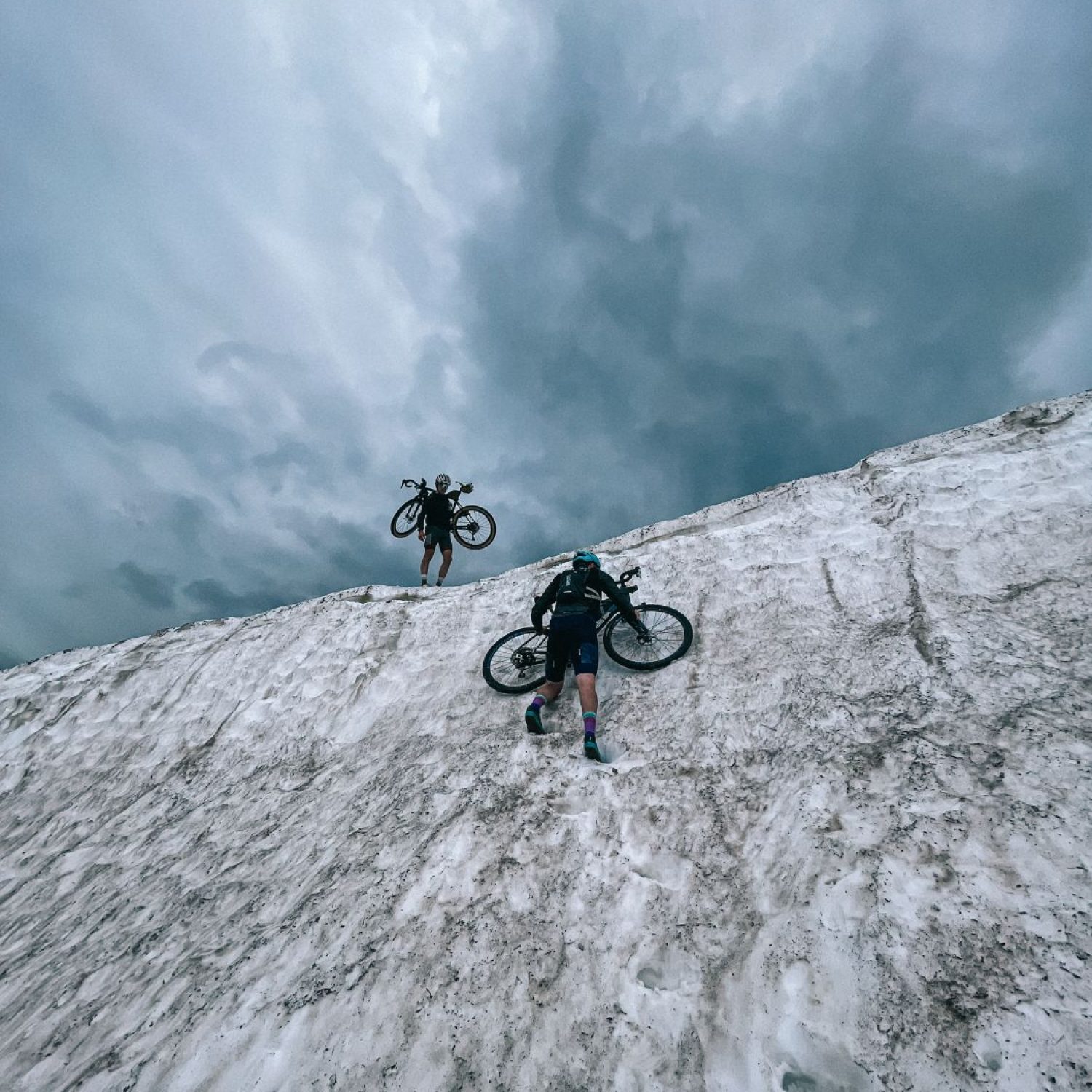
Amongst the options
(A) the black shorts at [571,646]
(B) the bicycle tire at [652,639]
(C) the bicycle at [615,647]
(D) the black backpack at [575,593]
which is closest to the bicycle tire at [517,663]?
(C) the bicycle at [615,647]

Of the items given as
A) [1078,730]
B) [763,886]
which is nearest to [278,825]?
[763,886]

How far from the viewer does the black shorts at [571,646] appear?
298 inches

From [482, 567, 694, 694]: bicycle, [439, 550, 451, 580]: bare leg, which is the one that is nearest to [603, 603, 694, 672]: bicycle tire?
[482, 567, 694, 694]: bicycle

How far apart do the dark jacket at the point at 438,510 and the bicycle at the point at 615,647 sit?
6.76 m

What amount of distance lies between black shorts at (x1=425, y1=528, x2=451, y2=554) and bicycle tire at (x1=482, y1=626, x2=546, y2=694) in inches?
258

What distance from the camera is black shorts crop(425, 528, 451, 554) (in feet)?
51.3

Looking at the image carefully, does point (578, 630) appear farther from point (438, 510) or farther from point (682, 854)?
point (438, 510)

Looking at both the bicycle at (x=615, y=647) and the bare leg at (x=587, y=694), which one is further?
the bicycle at (x=615, y=647)

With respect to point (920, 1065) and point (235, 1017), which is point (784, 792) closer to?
point (920, 1065)

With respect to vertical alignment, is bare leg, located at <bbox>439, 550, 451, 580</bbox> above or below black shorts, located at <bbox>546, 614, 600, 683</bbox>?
above

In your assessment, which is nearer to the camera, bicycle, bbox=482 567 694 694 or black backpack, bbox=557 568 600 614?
black backpack, bbox=557 568 600 614

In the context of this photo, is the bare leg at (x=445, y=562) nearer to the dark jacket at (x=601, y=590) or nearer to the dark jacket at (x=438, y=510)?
the dark jacket at (x=438, y=510)

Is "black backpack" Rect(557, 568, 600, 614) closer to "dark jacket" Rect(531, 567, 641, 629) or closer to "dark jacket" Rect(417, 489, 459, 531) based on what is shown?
"dark jacket" Rect(531, 567, 641, 629)

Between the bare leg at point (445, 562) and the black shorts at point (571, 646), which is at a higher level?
the bare leg at point (445, 562)
